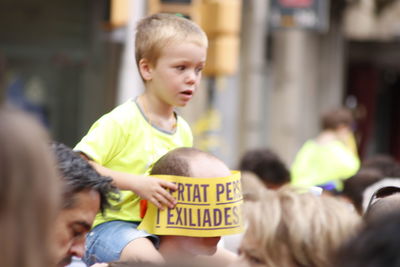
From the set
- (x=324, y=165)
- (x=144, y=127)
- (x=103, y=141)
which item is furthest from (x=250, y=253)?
(x=324, y=165)

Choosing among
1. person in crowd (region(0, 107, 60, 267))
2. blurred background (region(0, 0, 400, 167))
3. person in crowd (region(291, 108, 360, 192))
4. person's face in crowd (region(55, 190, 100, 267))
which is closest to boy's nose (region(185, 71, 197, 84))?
person's face in crowd (region(55, 190, 100, 267))

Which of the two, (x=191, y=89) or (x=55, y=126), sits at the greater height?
(x=191, y=89)

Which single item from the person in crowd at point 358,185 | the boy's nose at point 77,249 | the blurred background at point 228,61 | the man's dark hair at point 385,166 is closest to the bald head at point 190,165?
the boy's nose at point 77,249

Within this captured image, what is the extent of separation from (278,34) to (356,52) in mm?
3867

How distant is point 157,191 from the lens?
3805 millimetres

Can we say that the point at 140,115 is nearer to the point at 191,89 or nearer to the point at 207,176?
the point at 191,89

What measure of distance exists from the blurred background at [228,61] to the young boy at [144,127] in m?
A: 5.95

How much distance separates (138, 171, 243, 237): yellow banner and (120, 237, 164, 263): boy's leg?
0.21ft

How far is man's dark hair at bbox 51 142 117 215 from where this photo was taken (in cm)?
320

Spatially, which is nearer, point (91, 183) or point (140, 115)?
point (91, 183)

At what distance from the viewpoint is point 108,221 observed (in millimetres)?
4105

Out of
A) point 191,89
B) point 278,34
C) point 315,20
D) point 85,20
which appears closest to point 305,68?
point 278,34

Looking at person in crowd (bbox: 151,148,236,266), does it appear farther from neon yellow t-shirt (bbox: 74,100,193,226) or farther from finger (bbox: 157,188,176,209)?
neon yellow t-shirt (bbox: 74,100,193,226)

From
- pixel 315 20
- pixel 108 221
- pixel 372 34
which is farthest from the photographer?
pixel 372 34
